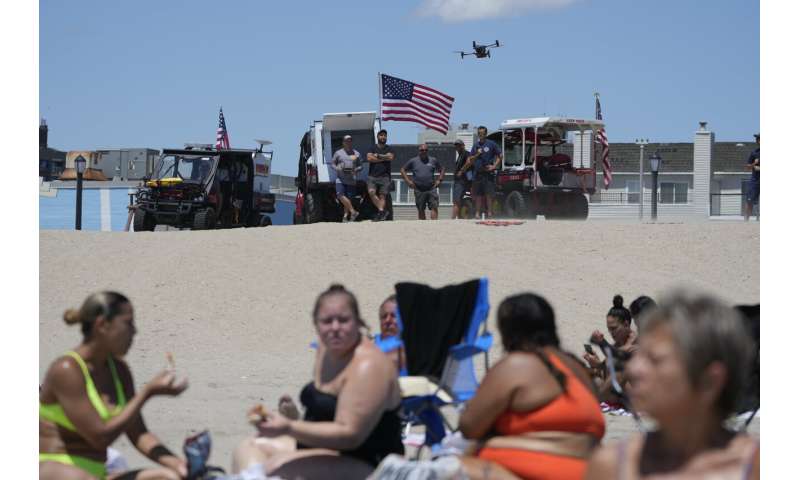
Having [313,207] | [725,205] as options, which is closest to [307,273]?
[313,207]

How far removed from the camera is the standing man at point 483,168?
16859mm

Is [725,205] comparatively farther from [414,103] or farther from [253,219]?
[253,219]

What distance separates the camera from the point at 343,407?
411 centimetres

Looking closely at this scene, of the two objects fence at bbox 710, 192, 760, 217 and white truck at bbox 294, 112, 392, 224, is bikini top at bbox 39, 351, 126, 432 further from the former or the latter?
fence at bbox 710, 192, 760, 217

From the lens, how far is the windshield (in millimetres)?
20375

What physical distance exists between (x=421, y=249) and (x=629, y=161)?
119ft

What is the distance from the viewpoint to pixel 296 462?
14.0 feet

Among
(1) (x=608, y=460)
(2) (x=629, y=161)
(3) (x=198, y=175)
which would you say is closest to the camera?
(1) (x=608, y=460)

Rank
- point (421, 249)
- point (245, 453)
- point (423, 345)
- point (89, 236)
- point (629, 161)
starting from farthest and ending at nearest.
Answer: point (629, 161), point (89, 236), point (421, 249), point (423, 345), point (245, 453)

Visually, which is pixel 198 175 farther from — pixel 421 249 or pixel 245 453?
pixel 245 453

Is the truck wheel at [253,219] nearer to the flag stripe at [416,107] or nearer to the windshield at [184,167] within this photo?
the windshield at [184,167]

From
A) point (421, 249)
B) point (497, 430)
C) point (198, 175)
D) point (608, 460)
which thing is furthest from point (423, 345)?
point (198, 175)

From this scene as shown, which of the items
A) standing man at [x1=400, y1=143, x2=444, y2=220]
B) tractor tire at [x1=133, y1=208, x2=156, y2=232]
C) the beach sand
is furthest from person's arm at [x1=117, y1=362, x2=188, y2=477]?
tractor tire at [x1=133, y1=208, x2=156, y2=232]
